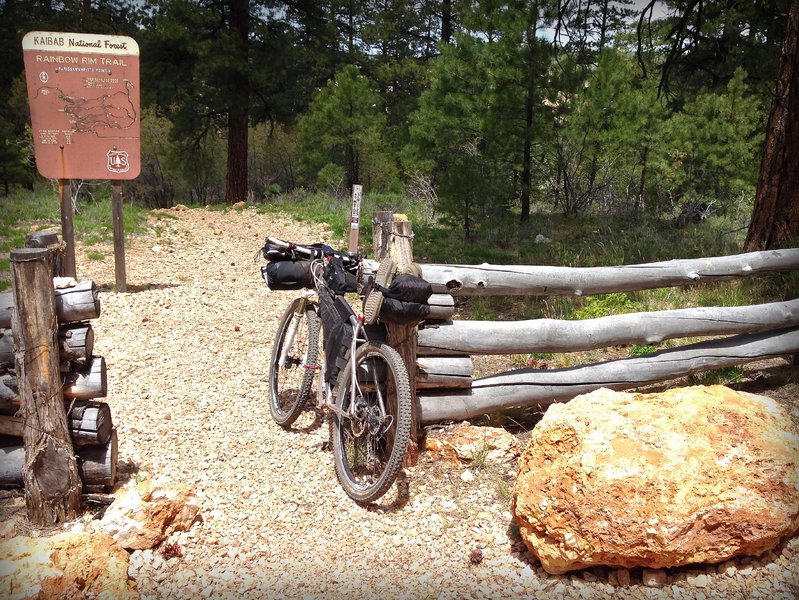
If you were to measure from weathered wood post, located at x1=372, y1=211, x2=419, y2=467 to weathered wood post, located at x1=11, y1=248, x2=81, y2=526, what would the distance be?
68.7 inches

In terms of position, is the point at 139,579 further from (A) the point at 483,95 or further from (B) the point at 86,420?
(A) the point at 483,95

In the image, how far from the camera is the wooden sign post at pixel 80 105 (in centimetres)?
671

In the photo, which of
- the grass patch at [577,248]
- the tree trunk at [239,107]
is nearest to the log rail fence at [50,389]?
the grass patch at [577,248]

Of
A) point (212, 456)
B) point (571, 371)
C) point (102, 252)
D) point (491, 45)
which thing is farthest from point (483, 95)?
point (212, 456)

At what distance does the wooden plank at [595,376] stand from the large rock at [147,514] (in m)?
1.50

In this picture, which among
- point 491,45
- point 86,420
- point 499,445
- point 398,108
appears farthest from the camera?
point 398,108

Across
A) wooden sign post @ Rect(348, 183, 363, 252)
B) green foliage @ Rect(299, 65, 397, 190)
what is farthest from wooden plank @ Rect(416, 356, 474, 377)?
green foliage @ Rect(299, 65, 397, 190)

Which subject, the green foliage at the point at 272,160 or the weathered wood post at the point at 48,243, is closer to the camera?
the weathered wood post at the point at 48,243

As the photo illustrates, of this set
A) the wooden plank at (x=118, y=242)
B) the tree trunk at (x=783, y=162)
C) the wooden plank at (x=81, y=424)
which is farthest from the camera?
the wooden plank at (x=118, y=242)

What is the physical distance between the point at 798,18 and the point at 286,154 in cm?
2082

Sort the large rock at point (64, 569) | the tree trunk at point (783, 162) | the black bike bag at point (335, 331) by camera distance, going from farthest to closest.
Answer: the tree trunk at point (783, 162) < the black bike bag at point (335, 331) < the large rock at point (64, 569)

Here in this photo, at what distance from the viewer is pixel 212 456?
4.05 metres

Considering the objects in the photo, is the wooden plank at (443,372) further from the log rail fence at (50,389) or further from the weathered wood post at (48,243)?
the weathered wood post at (48,243)

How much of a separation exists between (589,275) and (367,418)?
1.89 meters
